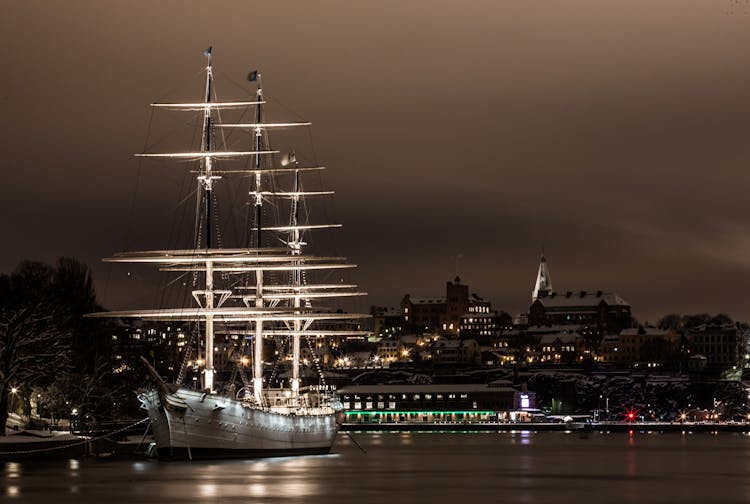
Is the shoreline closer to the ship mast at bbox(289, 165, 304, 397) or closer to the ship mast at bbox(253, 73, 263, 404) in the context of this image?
the ship mast at bbox(289, 165, 304, 397)

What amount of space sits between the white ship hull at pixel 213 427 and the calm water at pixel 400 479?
1636 mm

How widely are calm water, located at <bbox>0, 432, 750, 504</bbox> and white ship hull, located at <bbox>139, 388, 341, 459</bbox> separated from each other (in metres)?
1.64

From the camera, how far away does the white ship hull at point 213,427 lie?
84.4 meters

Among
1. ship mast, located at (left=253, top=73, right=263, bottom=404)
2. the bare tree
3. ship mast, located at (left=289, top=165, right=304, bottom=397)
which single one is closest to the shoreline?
ship mast, located at (left=289, top=165, right=304, bottom=397)

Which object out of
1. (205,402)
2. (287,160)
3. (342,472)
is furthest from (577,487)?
(287,160)

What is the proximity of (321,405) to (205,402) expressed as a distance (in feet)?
81.6

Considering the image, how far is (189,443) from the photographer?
8588 centimetres

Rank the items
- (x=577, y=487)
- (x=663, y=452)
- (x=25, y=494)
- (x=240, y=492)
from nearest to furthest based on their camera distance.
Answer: (x=25, y=494) → (x=240, y=492) → (x=577, y=487) → (x=663, y=452)

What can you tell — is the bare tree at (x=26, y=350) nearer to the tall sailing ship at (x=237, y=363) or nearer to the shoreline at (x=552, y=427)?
the tall sailing ship at (x=237, y=363)

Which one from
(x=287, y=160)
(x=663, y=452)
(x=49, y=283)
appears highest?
(x=287, y=160)

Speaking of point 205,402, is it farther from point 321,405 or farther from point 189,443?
point 321,405

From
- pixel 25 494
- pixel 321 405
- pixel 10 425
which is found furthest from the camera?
pixel 321 405

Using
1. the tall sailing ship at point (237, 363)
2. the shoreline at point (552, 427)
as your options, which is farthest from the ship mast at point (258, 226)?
the shoreline at point (552, 427)

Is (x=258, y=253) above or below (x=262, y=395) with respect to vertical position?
above
